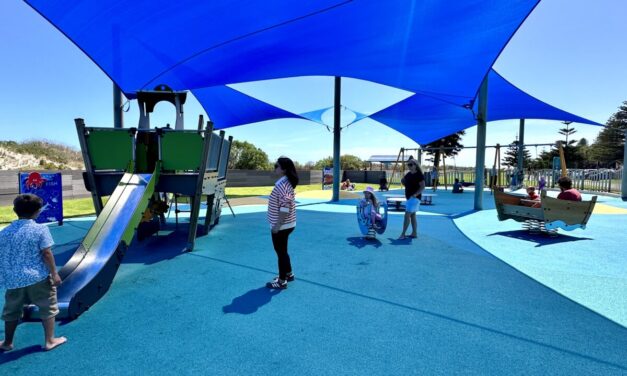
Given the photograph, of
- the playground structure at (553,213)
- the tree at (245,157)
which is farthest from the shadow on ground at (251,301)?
the tree at (245,157)

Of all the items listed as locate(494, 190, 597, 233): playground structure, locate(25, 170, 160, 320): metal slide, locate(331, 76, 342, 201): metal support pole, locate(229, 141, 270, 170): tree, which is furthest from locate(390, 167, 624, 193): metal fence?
locate(25, 170, 160, 320): metal slide

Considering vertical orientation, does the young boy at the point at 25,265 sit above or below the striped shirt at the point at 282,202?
below

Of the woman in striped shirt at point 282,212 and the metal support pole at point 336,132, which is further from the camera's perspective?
the metal support pole at point 336,132

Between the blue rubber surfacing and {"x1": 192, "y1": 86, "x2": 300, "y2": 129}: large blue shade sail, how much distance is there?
1224 centimetres

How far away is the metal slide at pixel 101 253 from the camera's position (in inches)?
133

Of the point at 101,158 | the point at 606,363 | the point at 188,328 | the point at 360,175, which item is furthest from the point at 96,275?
the point at 360,175

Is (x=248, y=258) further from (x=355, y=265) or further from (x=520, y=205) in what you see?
(x=520, y=205)

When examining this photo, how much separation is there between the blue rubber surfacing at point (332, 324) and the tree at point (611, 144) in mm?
68392

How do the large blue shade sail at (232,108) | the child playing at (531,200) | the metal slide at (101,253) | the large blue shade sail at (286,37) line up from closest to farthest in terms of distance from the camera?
the metal slide at (101,253), the large blue shade sail at (286,37), the child playing at (531,200), the large blue shade sail at (232,108)

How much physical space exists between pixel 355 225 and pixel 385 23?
16.3 feet

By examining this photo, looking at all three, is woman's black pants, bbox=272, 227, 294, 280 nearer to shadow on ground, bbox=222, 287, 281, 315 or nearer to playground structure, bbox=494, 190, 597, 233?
shadow on ground, bbox=222, 287, 281, 315

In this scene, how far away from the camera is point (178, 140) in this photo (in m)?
6.21

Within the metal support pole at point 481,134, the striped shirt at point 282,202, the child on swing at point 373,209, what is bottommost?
the child on swing at point 373,209

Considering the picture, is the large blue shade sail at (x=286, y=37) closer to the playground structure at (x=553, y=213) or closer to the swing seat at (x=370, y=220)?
the playground structure at (x=553, y=213)
